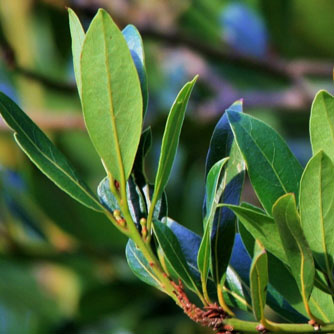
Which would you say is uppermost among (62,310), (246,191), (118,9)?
(118,9)

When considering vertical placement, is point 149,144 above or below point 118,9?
below

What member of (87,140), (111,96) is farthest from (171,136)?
(87,140)

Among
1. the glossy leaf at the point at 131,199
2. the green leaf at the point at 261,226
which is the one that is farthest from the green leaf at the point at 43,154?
the green leaf at the point at 261,226

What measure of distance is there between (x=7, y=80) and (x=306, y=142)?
815 mm

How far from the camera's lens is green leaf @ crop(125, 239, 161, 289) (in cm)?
56

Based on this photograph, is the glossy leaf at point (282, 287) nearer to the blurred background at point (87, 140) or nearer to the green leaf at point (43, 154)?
the green leaf at point (43, 154)

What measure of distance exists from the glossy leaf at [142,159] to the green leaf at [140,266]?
0.05m

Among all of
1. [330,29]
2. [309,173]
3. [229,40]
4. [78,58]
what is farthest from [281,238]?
[330,29]

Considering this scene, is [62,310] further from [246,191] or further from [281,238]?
[281,238]

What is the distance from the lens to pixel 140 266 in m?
0.56

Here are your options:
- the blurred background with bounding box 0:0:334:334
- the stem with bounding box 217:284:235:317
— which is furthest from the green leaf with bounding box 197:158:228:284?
the blurred background with bounding box 0:0:334:334

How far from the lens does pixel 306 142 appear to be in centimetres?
210

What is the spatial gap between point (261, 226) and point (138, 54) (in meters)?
0.16

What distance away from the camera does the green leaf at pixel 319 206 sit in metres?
0.47
